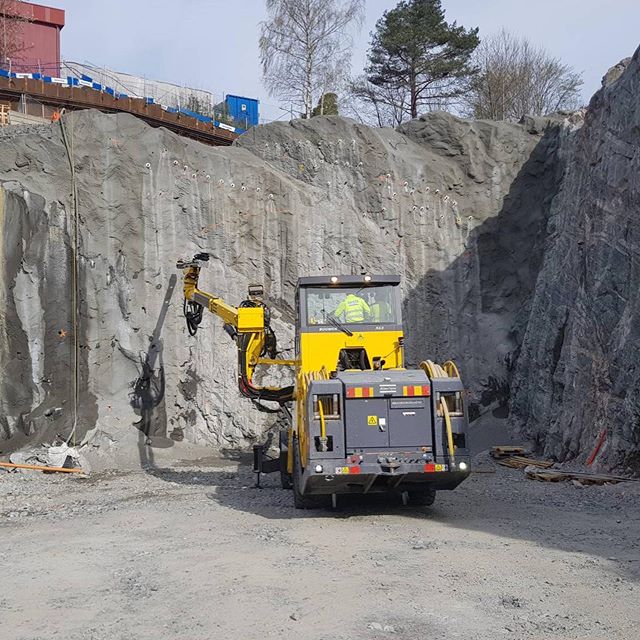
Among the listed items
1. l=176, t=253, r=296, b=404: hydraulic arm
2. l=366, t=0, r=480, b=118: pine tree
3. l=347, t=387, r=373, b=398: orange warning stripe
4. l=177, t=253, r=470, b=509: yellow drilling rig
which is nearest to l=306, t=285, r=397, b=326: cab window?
l=177, t=253, r=470, b=509: yellow drilling rig

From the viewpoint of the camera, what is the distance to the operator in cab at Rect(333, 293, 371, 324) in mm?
11805

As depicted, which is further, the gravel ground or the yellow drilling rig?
the yellow drilling rig

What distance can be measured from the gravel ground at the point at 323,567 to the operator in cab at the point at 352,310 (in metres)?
2.60

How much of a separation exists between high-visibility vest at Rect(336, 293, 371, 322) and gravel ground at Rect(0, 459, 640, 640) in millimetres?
2607

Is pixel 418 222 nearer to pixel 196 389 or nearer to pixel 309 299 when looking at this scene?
pixel 196 389

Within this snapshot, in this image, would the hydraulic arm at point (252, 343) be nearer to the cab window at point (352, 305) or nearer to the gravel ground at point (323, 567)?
the cab window at point (352, 305)

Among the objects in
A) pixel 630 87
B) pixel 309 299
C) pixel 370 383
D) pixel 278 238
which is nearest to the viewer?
pixel 370 383

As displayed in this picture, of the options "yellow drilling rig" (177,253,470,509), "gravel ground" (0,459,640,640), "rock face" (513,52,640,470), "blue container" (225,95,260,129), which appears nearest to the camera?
"gravel ground" (0,459,640,640)

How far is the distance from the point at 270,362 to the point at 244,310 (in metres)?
0.95

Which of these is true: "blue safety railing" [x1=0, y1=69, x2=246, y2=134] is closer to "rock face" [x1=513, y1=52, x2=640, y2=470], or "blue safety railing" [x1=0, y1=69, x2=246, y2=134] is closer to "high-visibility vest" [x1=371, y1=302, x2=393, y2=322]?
"rock face" [x1=513, y1=52, x2=640, y2=470]

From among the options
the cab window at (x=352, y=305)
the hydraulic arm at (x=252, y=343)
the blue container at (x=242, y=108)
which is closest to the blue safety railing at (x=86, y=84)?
the blue container at (x=242, y=108)

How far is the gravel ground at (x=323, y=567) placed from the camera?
6.05 m

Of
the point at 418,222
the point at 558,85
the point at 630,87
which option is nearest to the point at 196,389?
the point at 418,222

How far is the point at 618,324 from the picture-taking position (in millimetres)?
14109
